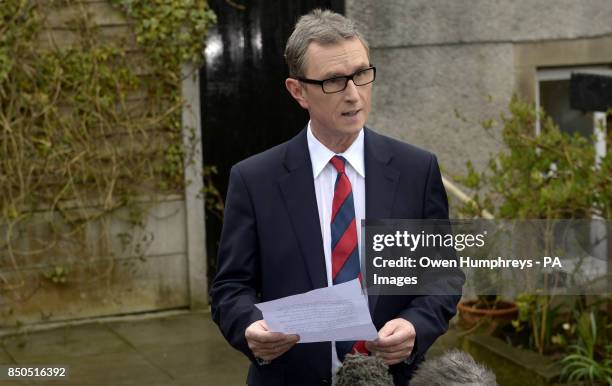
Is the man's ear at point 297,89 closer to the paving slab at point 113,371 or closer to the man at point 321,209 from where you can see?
the man at point 321,209

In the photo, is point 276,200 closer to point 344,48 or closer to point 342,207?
point 342,207

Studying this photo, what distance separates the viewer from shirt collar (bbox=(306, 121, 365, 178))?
9.79 ft

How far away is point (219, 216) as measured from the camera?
27.2 ft

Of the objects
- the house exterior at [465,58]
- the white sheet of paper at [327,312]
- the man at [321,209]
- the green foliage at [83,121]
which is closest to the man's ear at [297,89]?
the man at [321,209]

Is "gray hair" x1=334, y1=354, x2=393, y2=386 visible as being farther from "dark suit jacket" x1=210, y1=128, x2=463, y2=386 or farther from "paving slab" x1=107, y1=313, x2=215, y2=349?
"paving slab" x1=107, y1=313, x2=215, y2=349

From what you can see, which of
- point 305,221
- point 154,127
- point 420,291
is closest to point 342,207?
point 305,221

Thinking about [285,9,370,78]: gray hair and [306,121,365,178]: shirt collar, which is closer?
[285,9,370,78]: gray hair

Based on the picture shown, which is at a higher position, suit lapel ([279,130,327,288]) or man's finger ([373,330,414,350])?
suit lapel ([279,130,327,288])

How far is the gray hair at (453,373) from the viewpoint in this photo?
211 centimetres

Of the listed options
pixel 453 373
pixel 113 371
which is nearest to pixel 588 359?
pixel 113 371

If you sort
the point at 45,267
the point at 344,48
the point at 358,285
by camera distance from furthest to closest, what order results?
the point at 45,267 < the point at 344,48 < the point at 358,285

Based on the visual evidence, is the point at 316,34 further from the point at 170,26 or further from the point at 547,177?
the point at 170,26

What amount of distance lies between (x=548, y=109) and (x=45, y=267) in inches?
167

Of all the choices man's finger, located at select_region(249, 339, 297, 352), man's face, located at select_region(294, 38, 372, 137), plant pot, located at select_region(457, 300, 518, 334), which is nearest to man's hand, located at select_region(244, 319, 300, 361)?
man's finger, located at select_region(249, 339, 297, 352)
